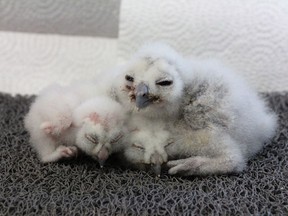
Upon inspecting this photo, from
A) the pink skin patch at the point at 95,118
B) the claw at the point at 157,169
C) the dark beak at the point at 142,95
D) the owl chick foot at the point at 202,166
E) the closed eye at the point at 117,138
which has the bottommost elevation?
the claw at the point at 157,169

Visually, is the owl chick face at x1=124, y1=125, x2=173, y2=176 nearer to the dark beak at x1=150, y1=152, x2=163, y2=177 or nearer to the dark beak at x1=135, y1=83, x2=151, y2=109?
the dark beak at x1=150, y1=152, x2=163, y2=177

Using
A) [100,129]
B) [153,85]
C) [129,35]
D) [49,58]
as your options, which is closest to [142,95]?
[153,85]

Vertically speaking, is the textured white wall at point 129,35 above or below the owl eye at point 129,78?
below

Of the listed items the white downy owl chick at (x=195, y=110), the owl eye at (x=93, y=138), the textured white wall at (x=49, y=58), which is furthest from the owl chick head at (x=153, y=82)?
the textured white wall at (x=49, y=58)

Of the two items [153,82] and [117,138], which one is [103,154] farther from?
[153,82]

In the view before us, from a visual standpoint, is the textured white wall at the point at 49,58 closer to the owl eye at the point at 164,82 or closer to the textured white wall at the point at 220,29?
the textured white wall at the point at 220,29

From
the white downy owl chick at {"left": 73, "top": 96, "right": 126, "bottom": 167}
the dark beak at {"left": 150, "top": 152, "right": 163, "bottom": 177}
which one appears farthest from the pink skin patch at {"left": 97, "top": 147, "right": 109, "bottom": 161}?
the dark beak at {"left": 150, "top": 152, "right": 163, "bottom": 177}

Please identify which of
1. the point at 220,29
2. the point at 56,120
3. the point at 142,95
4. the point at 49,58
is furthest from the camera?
the point at 49,58
